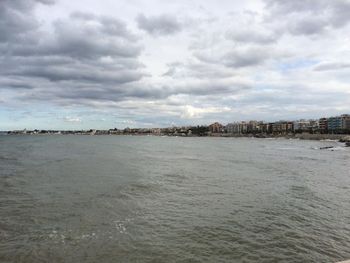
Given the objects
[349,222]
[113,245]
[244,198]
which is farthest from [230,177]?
[113,245]

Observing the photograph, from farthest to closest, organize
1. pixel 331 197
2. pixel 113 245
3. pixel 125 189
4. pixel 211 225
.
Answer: pixel 125 189 < pixel 331 197 < pixel 211 225 < pixel 113 245

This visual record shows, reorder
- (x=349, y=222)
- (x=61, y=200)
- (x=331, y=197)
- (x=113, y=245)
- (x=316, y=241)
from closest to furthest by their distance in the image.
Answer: (x=113, y=245) < (x=316, y=241) < (x=349, y=222) < (x=61, y=200) < (x=331, y=197)

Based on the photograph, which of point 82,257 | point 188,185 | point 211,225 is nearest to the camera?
point 82,257

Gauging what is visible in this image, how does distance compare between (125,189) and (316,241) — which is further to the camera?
(125,189)

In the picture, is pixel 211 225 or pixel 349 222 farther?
pixel 349 222

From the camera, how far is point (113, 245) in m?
12.6

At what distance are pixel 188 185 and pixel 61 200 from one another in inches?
364

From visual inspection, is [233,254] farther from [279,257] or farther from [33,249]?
[33,249]

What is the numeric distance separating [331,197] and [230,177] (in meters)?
9.90

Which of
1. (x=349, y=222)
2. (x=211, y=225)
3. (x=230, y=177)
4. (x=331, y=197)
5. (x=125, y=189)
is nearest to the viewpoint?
(x=211, y=225)

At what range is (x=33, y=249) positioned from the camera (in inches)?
476

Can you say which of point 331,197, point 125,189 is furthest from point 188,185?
point 331,197

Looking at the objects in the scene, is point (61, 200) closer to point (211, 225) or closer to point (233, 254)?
point (211, 225)

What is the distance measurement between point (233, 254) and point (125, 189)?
42.7ft
